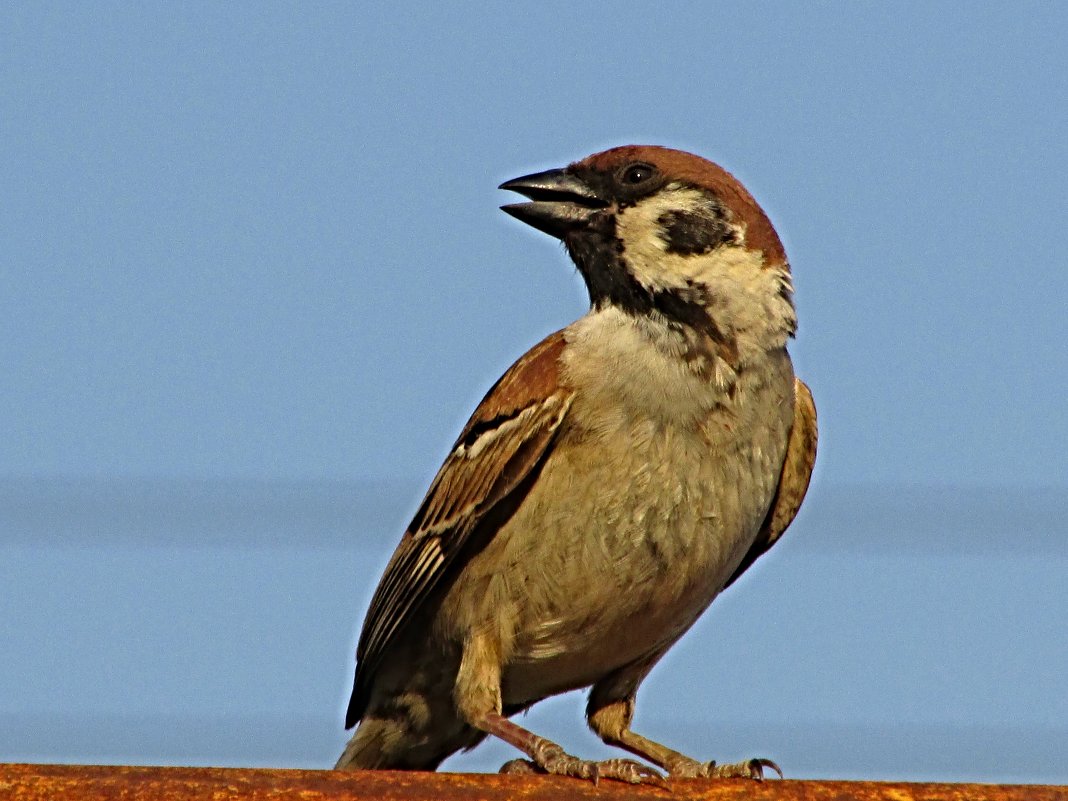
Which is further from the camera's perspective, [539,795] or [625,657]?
[625,657]

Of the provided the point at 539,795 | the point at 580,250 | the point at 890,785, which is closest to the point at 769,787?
the point at 890,785

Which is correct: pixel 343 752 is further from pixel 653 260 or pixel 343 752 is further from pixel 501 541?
pixel 653 260

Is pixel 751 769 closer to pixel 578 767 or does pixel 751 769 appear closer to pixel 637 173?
pixel 578 767

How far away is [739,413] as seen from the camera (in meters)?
5.94

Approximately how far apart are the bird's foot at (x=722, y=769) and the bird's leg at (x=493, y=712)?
1.29 ft

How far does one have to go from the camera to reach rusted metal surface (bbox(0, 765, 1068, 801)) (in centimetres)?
372

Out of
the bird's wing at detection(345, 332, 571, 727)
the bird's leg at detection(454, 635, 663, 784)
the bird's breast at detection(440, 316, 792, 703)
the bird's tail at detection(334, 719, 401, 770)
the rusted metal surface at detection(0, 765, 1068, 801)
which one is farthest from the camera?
the bird's tail at detection(334, 719, 401, 770)

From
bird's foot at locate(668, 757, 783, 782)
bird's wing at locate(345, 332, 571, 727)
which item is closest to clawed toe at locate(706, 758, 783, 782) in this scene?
bird's foot at locate(668, 757, 783, 782)

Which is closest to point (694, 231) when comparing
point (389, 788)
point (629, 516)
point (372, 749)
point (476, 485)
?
point (629, 516)

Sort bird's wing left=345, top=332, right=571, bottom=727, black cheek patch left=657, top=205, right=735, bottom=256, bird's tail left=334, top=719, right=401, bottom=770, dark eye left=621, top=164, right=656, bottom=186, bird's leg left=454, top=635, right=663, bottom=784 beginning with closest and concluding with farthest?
bird's leg left=454, top=635, right=663, bottom=784 < bird's wing left=345, top=332, right=571, bottom=727 < black cheek patch left=657, top=205, right=735, bottom=256 < dark eye left=621, top=164, right=656, bottom=186 < bird's tail left=334, top=719, right=401, bottom=770

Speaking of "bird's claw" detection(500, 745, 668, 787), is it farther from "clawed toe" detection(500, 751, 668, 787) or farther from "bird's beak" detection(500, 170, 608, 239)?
"bird's beak" detection(500, 170, 608, 239)

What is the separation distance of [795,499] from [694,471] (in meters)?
0.83

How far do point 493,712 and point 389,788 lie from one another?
2102 mm

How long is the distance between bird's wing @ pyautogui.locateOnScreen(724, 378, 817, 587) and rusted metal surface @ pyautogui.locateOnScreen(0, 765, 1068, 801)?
2401 mm
